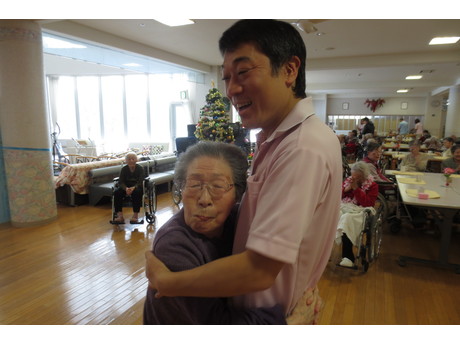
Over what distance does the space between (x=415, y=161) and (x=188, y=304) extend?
5409mm

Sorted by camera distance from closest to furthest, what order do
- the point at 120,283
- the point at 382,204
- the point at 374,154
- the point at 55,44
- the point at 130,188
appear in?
the point at 120,283 → the point at 382,204 → the point at 374,154 → the point at 130,188 → the point at 55,44

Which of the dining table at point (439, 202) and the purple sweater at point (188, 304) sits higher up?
the purple sweater at point (188, 304)

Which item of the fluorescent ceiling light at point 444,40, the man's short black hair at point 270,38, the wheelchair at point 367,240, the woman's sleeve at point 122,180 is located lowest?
the wheelchair at point 367,240

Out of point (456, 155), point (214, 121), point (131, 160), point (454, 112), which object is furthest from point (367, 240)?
point (454, 112)

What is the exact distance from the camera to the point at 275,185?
24.0 inches

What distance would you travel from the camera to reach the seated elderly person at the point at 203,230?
76 centimetres

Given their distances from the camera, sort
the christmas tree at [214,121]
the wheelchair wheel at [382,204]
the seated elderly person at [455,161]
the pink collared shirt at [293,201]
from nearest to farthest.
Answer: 1. the pink collared shirt at [293,201]
2. the wheelchair wheel at [382,204]
3. the seated elderly person at [455,161]
4. the christmas tree at [214,121]

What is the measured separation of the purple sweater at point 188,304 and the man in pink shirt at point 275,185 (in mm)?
27

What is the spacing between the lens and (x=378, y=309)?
2.43 metres

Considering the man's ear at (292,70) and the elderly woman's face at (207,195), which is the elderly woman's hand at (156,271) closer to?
the elderly woman's face at (207,195)

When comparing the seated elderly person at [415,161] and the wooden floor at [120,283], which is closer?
the wooden floor at [120,283]

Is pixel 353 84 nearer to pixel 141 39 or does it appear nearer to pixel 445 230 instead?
pixel 141 39

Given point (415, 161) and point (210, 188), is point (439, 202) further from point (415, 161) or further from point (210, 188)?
point (210, 188)

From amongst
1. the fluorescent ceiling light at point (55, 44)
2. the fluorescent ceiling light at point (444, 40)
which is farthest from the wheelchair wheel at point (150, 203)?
the fluorescent ceiling light at point (444, 40)
